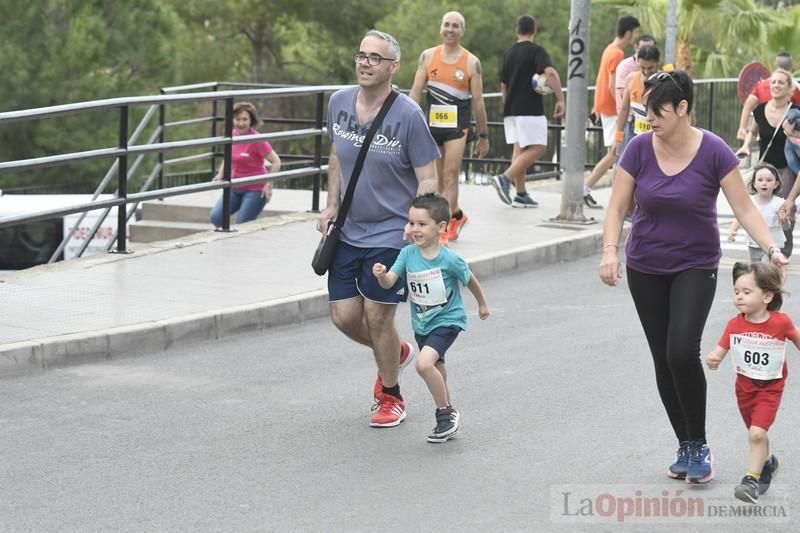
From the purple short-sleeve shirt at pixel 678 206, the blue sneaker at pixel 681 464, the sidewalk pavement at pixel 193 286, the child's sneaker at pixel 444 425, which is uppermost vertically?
the purple short-sleeve shirt at pixel 678 206

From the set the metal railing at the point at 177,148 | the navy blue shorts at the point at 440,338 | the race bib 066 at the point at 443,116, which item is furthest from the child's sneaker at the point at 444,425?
the race bib 066 at the point at 443,116

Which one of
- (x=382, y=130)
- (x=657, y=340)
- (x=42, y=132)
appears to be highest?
(x=382, y=130)

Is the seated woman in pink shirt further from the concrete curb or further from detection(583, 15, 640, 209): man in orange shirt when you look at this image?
the concrete curb

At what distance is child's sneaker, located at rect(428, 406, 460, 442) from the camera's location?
7.28m

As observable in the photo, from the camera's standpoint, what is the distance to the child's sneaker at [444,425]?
7277mm

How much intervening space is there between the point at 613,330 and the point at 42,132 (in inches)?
830

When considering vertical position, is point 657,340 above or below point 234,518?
above

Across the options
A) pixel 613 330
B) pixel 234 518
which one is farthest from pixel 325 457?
pixel 613 330

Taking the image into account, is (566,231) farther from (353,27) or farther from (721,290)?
(353,27)

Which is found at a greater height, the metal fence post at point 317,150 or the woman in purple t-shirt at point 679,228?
the woman in purple t-shirt at point 679,228

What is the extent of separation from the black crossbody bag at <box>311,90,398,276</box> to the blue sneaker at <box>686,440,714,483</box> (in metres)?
2.02

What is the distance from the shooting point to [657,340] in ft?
21.6

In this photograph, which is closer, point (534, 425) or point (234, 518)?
point (234, 518)

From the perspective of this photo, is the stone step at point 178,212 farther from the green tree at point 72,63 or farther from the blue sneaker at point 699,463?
the green tree at point 72,63
